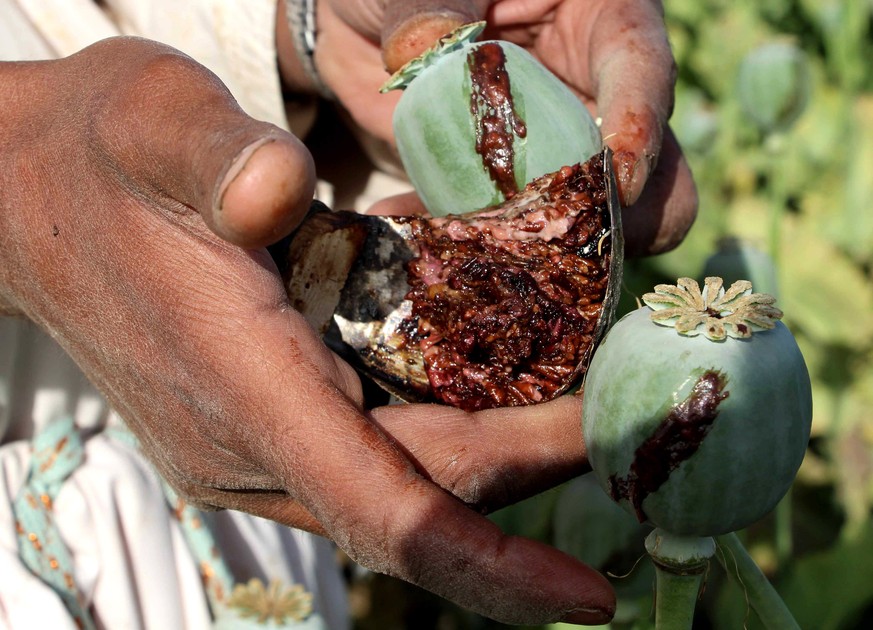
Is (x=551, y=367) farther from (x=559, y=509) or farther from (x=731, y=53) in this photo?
(x=731, y=53)

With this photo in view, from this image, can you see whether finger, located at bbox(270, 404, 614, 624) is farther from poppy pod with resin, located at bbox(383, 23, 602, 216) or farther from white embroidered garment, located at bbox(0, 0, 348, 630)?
white embroidered garment, located at bbox(0, 0, 348, 630)

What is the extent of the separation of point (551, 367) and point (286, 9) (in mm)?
988

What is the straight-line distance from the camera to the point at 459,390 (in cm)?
142

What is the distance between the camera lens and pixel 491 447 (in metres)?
1.19

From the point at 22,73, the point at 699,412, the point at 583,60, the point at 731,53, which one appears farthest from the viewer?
the point at 731,53

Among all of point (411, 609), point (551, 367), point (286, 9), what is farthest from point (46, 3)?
point (411, 609)

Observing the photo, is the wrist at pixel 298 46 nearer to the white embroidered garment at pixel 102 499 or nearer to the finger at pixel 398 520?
the white embroidered garment at pixel 102 499

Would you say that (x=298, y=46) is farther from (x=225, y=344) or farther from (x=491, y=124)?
(x=225, y=344)

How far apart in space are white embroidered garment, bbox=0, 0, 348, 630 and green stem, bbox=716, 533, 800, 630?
3.12ft

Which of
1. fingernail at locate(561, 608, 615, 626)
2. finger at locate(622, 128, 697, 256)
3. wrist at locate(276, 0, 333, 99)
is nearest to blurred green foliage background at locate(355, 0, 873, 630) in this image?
finger at locate(622, 128, 697, 256)

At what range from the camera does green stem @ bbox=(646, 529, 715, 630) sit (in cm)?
107

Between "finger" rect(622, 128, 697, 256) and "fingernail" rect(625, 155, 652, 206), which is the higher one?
"fingernail" rect(625, 155, 652, 206)

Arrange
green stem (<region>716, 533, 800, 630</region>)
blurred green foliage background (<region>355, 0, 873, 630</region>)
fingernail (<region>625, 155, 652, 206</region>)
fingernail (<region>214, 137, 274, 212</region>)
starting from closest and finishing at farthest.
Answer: fingernail (<region>214, 137, 274, 212</region>) → green stem (<region>716, 533, 800, 630</region>) → fingernail (<region>625, 155, 652, 206</region>) → blurred green foliage background (<region>355, 0, 873, 630</region>)

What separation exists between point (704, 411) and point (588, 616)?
24 cm
